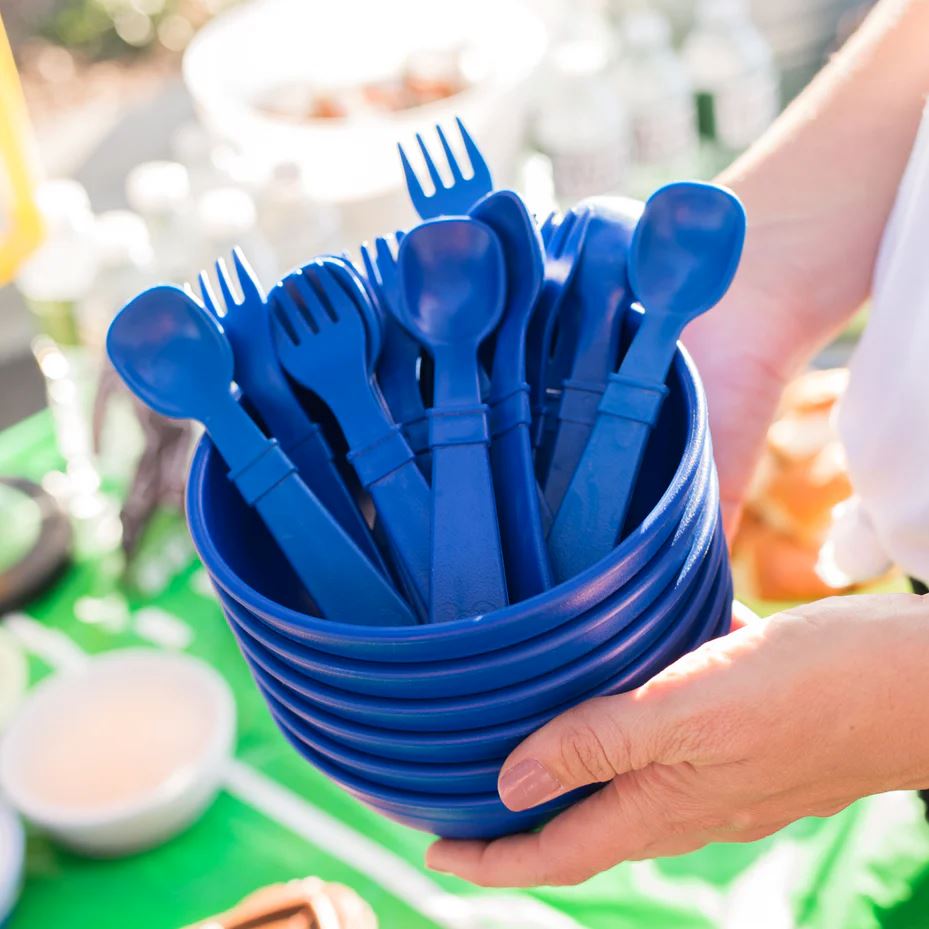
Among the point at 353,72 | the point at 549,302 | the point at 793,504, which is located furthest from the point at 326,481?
the point at 353,72

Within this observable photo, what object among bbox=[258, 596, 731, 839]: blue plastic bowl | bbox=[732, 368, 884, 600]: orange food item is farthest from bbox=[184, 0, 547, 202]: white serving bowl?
bbox=[258, 596, 731, 839]: blue plastic bowl

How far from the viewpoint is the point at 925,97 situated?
2.22 feet

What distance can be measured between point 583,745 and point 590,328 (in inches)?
8.6

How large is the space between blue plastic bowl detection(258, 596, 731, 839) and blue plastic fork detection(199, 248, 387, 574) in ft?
0.35

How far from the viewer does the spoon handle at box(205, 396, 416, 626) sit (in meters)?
0.52

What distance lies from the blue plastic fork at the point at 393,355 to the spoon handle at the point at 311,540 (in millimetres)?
80

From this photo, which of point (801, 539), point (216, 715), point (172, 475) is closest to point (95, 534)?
point (172, 475)

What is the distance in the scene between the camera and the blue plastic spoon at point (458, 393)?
0.50 metres

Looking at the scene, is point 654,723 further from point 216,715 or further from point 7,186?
point 7,186

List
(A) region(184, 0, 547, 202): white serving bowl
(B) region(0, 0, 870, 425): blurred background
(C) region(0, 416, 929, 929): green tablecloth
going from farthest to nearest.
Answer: (A) region(184, 0, 547, 202): white serving bowl, (B) region(0, 0, 870, 425): blurred background, (C) region(0, 416, 929, 929): green tablecloth

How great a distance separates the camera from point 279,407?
0.58m

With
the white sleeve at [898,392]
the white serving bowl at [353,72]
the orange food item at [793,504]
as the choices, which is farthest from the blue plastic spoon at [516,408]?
the white serving bowl at [353,72]

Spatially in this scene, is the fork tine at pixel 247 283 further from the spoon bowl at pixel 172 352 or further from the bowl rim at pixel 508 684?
the bowl rim at pixel 508 684

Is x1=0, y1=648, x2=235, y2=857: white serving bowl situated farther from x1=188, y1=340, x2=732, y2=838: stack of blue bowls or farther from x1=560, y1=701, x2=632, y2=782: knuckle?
x1=560, y1=701, x2=632, y2=782: knuckle
